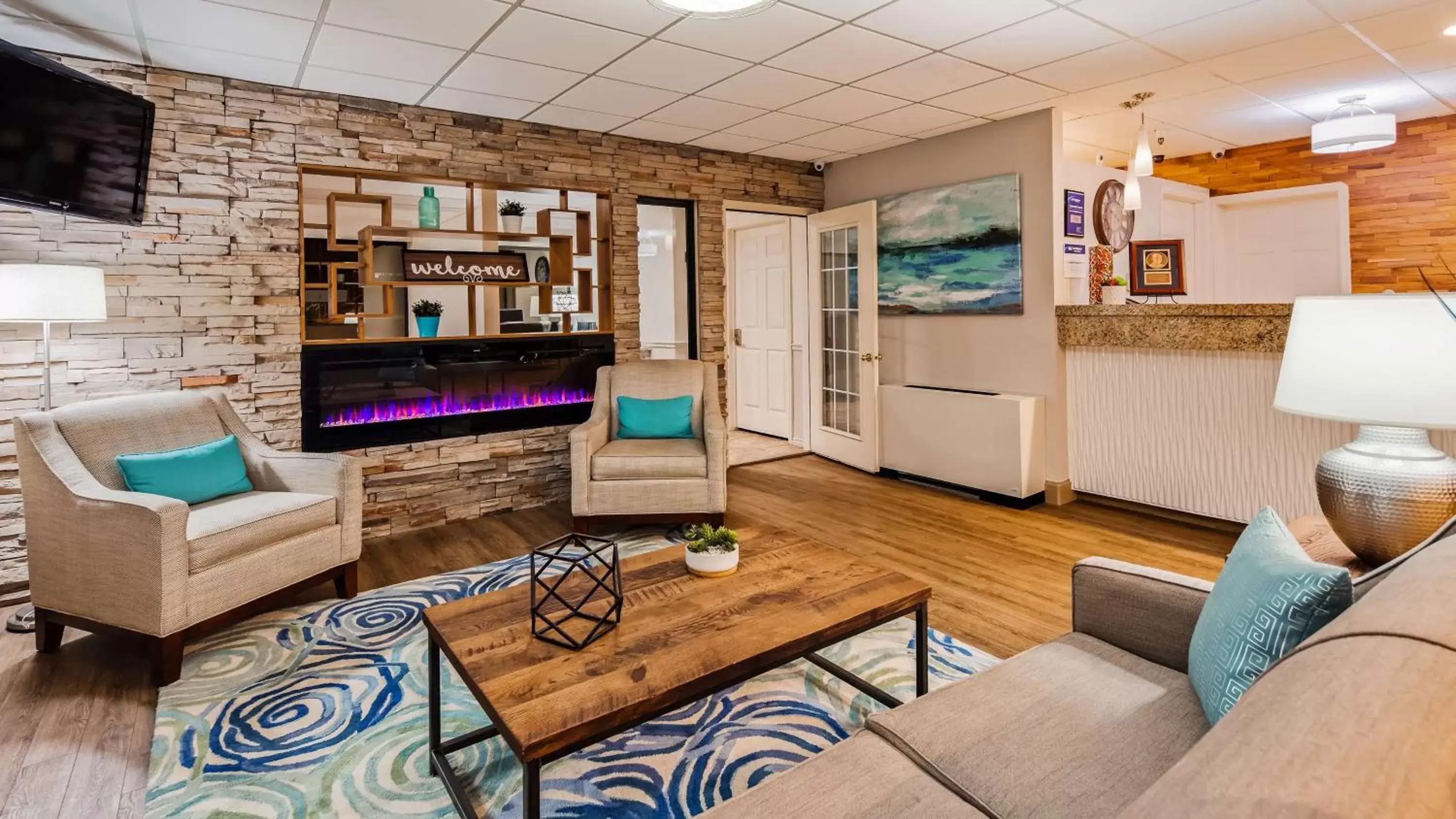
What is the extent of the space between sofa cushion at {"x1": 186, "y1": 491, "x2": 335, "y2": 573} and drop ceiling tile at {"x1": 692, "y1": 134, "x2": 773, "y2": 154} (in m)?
3.37

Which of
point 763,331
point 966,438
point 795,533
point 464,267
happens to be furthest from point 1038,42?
point 763,331

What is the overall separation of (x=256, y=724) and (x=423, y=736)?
527 millimetres

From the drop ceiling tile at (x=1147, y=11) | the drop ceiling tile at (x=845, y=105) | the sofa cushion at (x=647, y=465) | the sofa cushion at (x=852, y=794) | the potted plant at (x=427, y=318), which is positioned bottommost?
the sofa cushion at (x=852, y=794)

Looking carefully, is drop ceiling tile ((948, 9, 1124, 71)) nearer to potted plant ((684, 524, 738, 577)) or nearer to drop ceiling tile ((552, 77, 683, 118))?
drop ceiling tile ((552, 77, 683, 118))

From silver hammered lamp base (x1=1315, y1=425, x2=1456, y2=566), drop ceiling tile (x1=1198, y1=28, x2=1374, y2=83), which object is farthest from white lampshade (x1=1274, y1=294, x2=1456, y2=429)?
drop ceiling tile (x1=1198, y1=28, x2=1374, y2=83)

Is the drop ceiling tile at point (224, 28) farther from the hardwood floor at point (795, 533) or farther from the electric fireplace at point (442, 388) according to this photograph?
the hardwood floor at point (795, 533)

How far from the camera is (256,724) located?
2.26 m

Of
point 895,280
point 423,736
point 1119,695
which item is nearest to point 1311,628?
point 1119,695

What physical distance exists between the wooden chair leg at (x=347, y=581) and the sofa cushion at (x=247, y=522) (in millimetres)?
225

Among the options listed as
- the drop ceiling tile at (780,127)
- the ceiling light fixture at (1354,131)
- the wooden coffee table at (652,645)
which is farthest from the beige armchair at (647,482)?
the ceiling light fixture at (1354,131)

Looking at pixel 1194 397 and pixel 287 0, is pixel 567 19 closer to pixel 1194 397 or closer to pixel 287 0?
pixel 287 0

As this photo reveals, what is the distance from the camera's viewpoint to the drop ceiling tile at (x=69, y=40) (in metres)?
3.05

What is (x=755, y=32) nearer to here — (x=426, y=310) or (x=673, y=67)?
(x=673, y=67)

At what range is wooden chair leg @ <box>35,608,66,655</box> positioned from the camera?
9.00 feet
